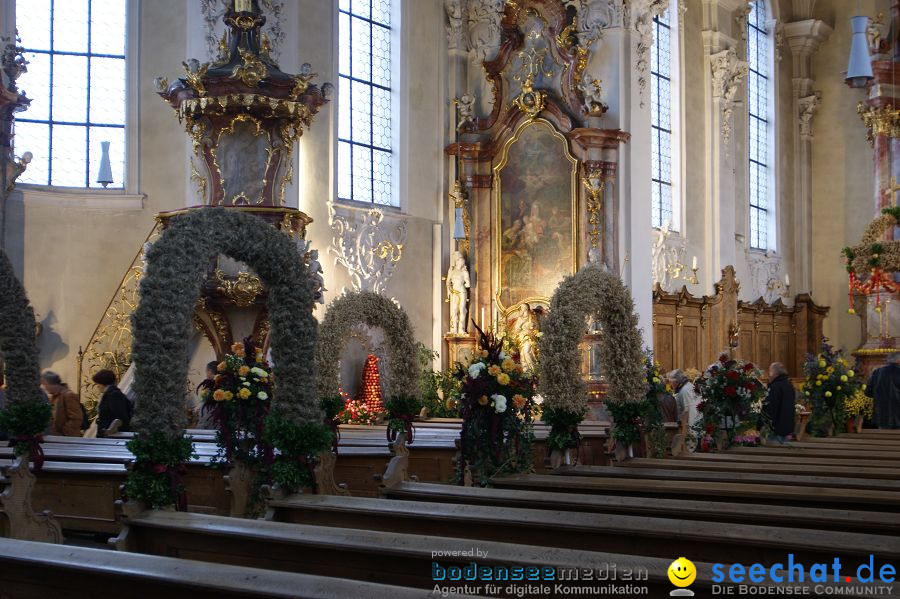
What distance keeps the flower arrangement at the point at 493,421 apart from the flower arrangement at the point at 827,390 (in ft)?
21.7

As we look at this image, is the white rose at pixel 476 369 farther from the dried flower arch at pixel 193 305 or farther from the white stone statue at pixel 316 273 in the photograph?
the dried flower arch at pixel 193 305

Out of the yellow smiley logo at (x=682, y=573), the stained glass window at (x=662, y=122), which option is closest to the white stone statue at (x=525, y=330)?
the stained glass window at (x=662, y=122)

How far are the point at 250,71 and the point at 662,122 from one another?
11.1 metres

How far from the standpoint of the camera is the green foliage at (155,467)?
6.32 meters

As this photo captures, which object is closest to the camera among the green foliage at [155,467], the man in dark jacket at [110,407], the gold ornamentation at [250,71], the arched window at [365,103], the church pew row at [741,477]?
the green foliage at [155,467]

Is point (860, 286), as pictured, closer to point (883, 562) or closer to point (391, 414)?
point (391, 414)

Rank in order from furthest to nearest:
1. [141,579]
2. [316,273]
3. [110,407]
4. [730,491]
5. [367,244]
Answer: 1. [367,244]
2. [110,407]
3. [316,273]
4. [730,491]
5. [141,579]

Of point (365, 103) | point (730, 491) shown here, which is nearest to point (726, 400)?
point (730, 491)

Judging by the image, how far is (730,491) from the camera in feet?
23.0

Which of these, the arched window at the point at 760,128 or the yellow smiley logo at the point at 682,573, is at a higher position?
the arched window at the point at 760,128

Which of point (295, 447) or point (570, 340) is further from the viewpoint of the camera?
point (570, 340)

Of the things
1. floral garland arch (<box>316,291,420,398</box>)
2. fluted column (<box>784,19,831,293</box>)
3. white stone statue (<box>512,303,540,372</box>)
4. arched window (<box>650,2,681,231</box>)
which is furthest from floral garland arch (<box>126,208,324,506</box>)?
fluted column (<box>784,19,831,293</box>)

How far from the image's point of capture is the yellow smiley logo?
14.3ft

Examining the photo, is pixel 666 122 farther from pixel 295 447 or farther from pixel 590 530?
pixel 590 530
